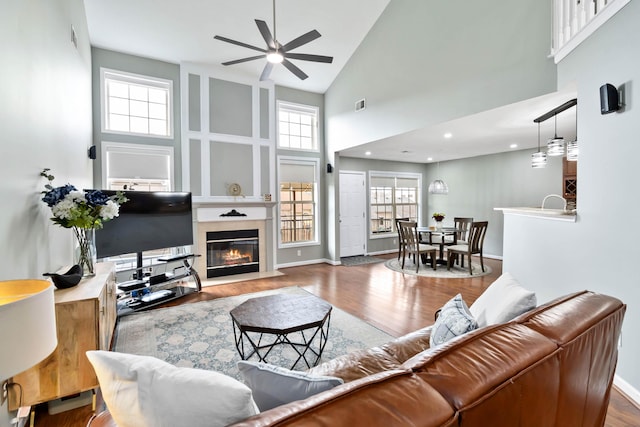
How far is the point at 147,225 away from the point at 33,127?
2383 mm

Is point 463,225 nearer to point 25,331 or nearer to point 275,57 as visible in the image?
point 275,57

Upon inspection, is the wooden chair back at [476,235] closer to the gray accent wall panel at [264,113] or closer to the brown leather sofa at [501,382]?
the brown leather sofa at [501,382]

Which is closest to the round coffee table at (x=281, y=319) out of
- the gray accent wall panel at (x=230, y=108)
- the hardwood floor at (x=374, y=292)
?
the hardwood floor at (x=374, y=292)

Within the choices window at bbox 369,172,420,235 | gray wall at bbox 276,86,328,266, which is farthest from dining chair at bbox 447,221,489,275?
gray wall at bbox 276,86,328,266

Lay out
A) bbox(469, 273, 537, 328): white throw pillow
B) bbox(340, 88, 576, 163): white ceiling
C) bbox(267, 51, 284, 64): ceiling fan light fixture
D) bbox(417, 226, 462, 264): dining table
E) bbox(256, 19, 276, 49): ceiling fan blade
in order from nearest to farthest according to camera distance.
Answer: bbox(469, 273, 537, 328): white throw pillow < bbox(256, 19, 276, 49): ceiling fan blade < bbox(267, 51, 284, 64): ceiling fan light fixture < bbox(340, 88, 576, 163): white ceiling < bbox(417, 226, 462, 264): dining table

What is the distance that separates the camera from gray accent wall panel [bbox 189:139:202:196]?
Result: 5.40 metres

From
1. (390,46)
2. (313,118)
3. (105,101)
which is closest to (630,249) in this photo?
(390,46)

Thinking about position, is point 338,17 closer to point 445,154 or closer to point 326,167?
point 326,167

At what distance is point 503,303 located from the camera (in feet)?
5.19

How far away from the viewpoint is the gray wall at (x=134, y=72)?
15.3 ft

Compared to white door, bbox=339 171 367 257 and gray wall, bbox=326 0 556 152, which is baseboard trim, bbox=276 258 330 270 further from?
gray wall, bbox=326 0 556 152

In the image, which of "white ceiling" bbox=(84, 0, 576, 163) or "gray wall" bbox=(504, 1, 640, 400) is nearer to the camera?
"gray wall" bbox=(504, 1, 640, 400)

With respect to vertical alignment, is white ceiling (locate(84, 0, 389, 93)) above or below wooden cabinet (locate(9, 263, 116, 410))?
above

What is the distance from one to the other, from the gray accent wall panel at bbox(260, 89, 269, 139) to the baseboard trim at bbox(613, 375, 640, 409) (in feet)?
19.3
